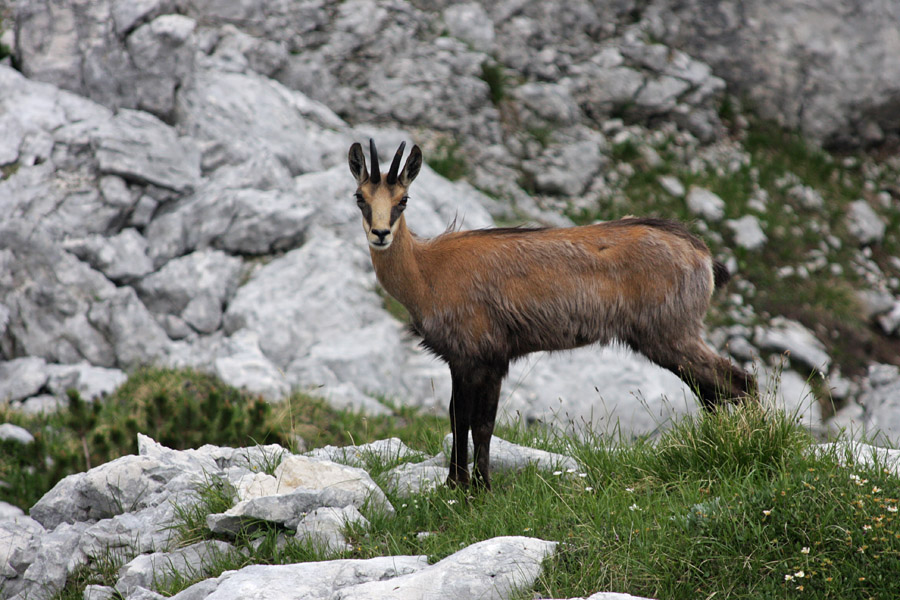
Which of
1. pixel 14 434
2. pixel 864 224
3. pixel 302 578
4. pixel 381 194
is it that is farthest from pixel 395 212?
pixel 864 224

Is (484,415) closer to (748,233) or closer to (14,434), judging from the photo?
(14,434)

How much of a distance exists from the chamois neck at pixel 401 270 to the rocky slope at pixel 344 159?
16.1ft

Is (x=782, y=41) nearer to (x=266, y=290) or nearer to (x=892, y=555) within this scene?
(x=266, y=290)

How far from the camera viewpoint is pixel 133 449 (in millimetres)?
10125

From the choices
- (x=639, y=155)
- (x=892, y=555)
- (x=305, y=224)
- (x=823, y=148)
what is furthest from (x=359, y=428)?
(x=823, y=148)

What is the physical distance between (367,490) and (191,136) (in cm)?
1108

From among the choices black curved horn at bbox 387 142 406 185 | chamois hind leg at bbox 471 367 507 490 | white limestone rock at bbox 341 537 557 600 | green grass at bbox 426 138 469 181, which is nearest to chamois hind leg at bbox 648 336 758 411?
chamois hind leg at bbox 471 367 507 490

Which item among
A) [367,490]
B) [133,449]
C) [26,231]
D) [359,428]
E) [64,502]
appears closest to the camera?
[367,490]

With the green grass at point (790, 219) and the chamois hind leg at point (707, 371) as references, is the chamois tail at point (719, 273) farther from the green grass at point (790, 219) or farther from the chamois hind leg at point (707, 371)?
the green grass at point (790, 219)

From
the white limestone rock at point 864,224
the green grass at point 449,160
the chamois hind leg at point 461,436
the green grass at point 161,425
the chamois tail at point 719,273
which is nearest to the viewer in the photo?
the chamois hind leg at point 461,436

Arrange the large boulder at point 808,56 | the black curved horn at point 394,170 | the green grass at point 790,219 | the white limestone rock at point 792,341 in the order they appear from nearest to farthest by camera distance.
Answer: the black curved horn at point 394,170, the white limestone rock at point 792,341, the green grass at point 790,219, the large boulder at point 808,56

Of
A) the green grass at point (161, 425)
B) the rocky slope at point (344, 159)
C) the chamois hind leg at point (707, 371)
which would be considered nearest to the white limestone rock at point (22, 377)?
the rocky slope at point (344, 159)

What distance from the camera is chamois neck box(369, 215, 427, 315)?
20.6ft

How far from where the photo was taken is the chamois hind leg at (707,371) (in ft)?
21.5
